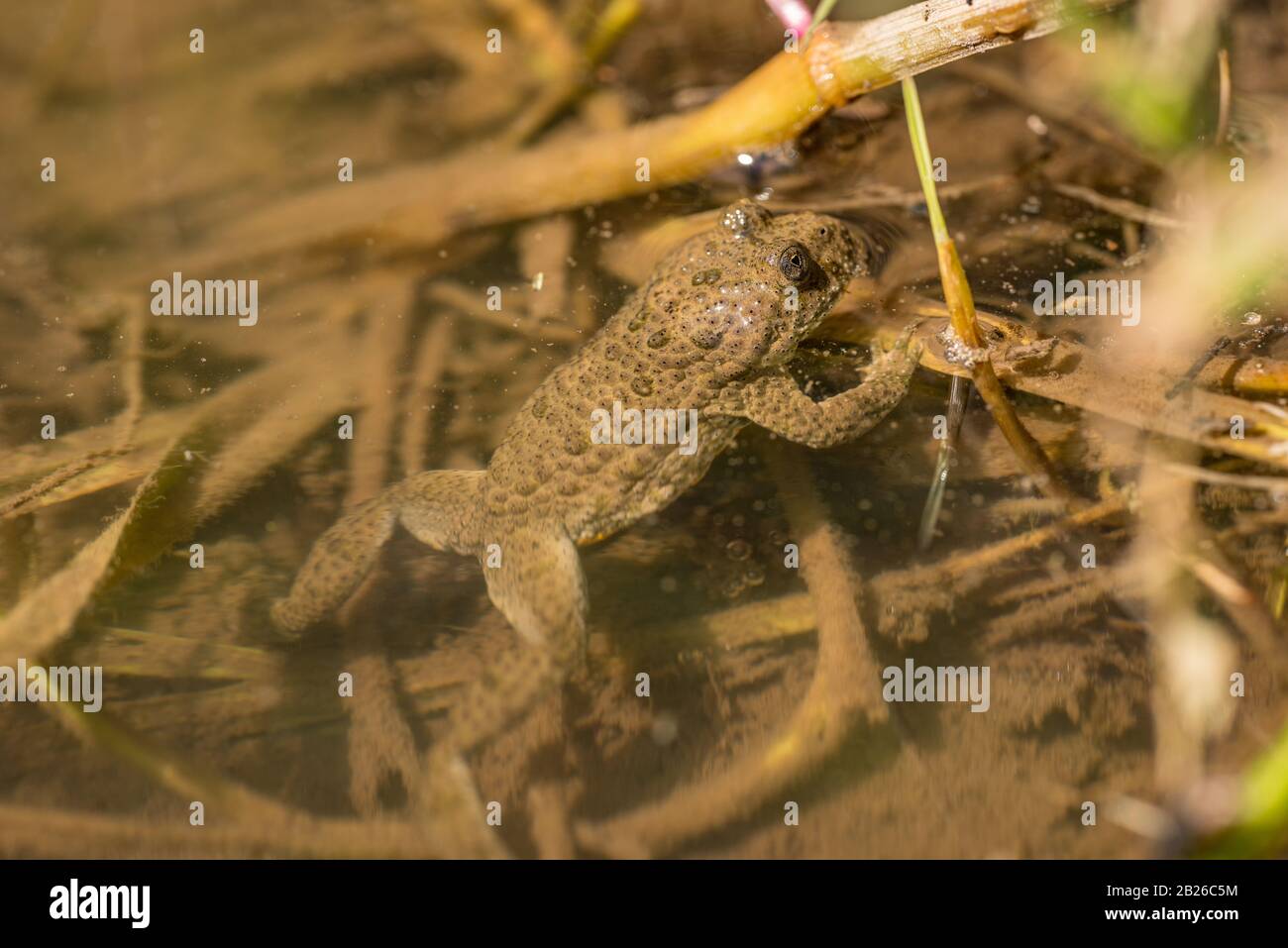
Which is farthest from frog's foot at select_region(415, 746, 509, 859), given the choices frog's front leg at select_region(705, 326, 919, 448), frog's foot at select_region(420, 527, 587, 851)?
frog's front leg at select_region(705, 326, 919, 448)

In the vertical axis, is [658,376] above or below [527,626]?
above

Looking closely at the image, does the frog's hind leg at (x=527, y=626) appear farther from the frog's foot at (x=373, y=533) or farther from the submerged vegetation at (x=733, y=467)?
the frog's foot at (x=373, y=533)

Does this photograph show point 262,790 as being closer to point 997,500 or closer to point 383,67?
point 997,500

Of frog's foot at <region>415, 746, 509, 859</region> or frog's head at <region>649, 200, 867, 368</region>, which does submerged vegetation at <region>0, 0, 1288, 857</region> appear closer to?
frog's foot at <region>415, 746, 509, 859</region>

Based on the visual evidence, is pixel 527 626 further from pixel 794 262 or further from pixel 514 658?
pixel 794 262

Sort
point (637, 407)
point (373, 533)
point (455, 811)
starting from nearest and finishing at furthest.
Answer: point (455, 811) < point (637, 407) < point (373, 533)

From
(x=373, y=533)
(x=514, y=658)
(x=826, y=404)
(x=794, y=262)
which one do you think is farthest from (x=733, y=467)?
(x=373, y=533)
